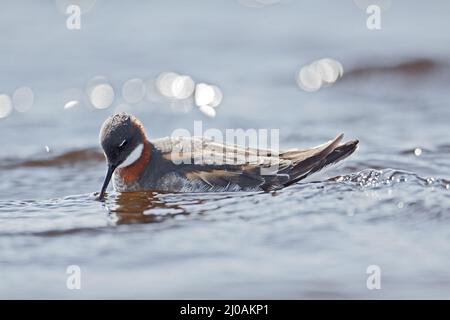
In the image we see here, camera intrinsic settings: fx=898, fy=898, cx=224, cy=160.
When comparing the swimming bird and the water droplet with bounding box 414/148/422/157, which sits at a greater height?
the water droplet with bounding box 414/148/422/157

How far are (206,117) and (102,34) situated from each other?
11.8ft

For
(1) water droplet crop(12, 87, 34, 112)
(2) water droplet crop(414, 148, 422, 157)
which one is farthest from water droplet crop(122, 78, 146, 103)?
(2) water droplet crop(414, 148, 422, 157)

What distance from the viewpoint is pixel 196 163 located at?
811 cm

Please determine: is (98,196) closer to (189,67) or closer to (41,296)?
(41,296)

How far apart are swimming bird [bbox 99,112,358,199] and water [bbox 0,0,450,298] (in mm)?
142

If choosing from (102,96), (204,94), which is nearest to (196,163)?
(204,94)

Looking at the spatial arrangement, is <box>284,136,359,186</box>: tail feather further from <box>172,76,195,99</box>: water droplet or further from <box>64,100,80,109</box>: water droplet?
<box>64,100,80,109</box>: water droplet

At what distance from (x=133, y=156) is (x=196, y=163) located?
63cm

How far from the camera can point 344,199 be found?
7680 millimetres

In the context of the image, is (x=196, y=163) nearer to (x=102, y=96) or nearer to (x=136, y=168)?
(x=136, y=168)

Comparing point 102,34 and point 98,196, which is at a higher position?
point 102,34

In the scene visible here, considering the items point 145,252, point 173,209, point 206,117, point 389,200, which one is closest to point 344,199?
point 389,200

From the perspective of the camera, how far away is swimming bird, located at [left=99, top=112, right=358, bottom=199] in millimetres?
8070
